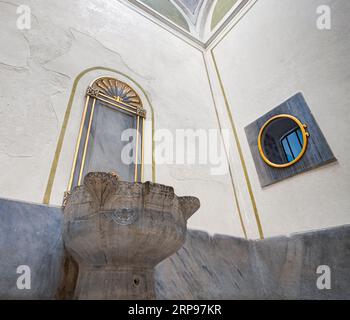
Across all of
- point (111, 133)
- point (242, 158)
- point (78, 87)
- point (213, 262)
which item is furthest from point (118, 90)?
point (213, 262)

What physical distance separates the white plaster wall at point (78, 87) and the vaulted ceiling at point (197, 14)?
2.88 feet

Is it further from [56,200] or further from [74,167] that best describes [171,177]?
[56,200]

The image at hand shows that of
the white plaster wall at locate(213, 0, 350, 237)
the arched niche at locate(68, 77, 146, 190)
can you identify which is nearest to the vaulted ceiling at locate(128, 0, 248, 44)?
the white plaster wall at locate(213, 0, 350, 237)

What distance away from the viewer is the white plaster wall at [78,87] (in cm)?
175

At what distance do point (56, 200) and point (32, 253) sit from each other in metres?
0.43

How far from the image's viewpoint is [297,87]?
2805 millimetres

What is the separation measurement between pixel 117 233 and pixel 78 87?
1.84 meters

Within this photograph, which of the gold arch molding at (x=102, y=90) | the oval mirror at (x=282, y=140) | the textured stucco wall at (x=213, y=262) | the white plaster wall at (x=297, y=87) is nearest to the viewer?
the textured stucco wall at (x=213, y=262)

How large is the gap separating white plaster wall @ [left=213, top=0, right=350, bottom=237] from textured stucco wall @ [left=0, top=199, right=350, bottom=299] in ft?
0.81

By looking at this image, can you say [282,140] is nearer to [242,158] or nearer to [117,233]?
[242,158]

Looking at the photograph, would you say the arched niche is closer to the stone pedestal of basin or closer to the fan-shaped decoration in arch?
the fan-shaped decoration in arch

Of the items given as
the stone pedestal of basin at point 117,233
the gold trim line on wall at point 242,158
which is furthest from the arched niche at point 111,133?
the gold trim line on wall at point 242,158

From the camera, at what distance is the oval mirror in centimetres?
263

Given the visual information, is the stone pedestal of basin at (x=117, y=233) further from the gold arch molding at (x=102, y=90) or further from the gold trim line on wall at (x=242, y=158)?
the gold trim line on wall at (x=242, y=158)
